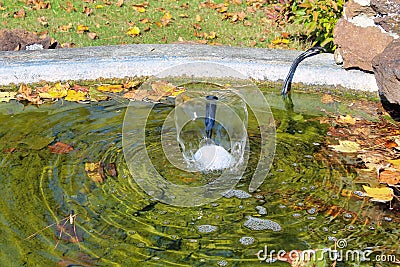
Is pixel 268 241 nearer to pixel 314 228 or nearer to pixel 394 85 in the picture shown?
pixel 314 228

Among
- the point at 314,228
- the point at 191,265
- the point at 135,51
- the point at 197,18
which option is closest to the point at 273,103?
the point at 135,51

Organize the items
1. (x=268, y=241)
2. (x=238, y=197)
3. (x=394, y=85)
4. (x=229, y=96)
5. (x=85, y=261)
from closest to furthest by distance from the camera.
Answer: (x=85, y=261), (x=268, y=241), (x=238, y=197), (x=394, y=85), (x=229, y=96)

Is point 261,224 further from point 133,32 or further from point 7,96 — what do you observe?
point 133,32

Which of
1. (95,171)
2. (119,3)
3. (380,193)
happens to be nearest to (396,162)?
(380,193)

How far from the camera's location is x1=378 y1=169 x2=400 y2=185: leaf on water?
3.16m

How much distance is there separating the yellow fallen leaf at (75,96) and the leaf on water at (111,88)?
0.53ft

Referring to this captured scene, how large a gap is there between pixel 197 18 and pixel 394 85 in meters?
3.62

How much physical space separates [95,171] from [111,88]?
1.32 meters

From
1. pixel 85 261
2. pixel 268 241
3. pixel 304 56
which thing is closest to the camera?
pixel 85 261

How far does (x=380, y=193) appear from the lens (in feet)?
9.93

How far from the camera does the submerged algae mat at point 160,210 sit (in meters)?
2.53

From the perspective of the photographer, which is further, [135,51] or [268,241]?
[135,51]

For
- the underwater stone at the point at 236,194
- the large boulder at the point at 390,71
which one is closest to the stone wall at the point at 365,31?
the large boulder at the point at 390,71

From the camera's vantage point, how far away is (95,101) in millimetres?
4180
